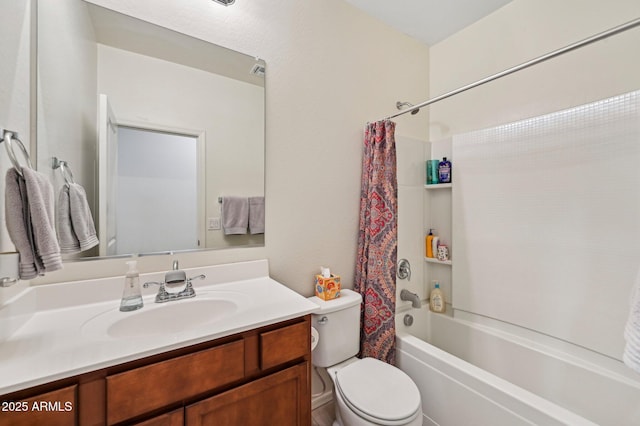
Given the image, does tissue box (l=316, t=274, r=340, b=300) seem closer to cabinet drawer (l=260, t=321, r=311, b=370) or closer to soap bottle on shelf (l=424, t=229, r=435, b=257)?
cabinet drawer (l=260, t=321, r=311, b=370)

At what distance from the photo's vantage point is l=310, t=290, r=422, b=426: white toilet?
43.1 inches

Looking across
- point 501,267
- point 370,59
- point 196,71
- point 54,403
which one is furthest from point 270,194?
point 501,267

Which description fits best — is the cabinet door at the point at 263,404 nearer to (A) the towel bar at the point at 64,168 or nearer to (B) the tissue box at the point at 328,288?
(B) the tissue box at the point at 328,288

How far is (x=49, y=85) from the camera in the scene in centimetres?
101

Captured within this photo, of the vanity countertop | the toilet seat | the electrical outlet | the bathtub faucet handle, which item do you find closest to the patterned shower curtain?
the toilet seat

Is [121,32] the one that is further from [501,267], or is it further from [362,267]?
[501,267]

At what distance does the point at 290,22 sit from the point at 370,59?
2.09ft

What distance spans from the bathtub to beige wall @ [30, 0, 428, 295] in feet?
2.36

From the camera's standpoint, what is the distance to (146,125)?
3.87ft

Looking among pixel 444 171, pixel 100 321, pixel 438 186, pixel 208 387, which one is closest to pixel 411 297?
pixel 438 186

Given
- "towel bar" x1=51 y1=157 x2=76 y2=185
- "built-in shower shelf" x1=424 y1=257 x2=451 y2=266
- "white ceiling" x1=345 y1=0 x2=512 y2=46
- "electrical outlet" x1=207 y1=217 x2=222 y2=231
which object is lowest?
"built-in shower shelf" x1=424 y1=257 x2=451 y2=266

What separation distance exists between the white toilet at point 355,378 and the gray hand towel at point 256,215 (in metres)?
0.52

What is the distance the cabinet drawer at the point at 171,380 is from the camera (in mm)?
681

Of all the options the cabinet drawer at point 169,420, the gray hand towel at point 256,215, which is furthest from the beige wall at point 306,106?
the cabinet drawer at point 169,420
